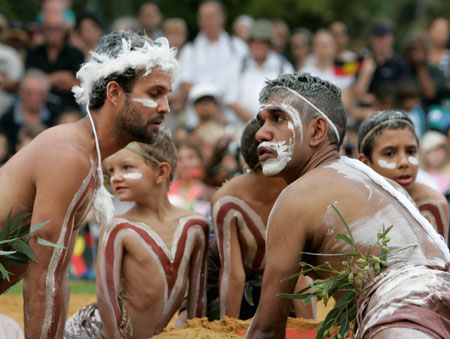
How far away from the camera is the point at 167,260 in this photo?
5234mm

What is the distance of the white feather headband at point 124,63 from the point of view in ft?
15.1

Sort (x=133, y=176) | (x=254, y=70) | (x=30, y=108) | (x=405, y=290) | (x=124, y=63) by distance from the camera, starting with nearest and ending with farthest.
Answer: (x=405, y=290) → (x=124, y=63) → (x=133, y=176) → (x=30, y=108) → (x=254, y=70)

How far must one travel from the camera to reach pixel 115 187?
536 cm

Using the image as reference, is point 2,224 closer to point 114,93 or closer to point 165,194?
point 114,93

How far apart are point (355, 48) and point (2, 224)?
13203 millimetres

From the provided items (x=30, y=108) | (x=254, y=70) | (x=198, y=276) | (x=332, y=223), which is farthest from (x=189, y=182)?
(x=332, y=223)

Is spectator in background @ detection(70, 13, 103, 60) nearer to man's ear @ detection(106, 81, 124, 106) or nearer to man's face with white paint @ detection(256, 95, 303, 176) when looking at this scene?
man's ear @ detection(106, 81, 124, 106)

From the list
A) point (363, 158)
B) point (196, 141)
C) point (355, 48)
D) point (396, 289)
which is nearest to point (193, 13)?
point (355, 48)

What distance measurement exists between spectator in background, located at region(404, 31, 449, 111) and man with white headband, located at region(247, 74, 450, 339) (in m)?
7.06

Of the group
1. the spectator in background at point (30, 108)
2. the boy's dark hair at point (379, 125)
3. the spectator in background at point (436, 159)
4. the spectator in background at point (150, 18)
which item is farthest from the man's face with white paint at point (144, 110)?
the spectator in background at point (150, 18)

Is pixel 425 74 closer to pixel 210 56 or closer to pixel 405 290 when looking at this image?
pixel 210 56

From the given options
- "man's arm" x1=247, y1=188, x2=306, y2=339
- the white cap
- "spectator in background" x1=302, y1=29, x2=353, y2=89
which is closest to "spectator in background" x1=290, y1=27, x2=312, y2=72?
"spectator in background" x1=302, y1=29, x2=353, y2=89

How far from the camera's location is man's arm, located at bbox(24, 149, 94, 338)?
4.14 m

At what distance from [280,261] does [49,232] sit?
1328mm
